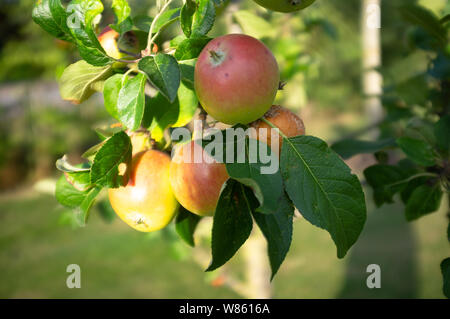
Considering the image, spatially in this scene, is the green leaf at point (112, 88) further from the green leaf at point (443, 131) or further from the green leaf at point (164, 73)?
the green leaf at point (443, 131)

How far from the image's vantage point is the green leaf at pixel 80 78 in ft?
2.24

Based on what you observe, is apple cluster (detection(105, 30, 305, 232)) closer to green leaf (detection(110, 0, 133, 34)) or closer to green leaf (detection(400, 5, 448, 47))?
green leaf (detection(110, 0, 133, 34))

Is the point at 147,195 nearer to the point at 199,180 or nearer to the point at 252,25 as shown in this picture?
the point at 199,180

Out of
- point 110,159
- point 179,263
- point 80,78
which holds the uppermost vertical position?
point 80,78

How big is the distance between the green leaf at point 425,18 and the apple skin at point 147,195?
760 mm

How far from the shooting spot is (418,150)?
91 cm

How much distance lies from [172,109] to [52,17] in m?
0.24

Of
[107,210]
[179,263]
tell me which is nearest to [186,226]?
[107,210]

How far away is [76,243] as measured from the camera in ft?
13.7

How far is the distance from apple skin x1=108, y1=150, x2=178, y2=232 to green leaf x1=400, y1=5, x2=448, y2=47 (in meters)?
0.76

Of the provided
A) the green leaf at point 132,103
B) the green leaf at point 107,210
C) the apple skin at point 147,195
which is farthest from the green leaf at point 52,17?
the green leaf at point 107,210

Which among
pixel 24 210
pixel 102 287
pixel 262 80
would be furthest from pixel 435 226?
pixel 24 210

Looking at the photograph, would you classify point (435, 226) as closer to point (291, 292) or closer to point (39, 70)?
point (291, 292)
